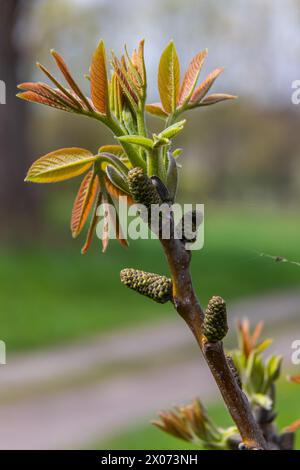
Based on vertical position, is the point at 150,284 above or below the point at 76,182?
below

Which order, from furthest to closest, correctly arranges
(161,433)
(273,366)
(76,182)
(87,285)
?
(76,182) < (87,285) < (161,433) < (273,366)

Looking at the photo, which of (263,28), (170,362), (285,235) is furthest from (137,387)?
(263,28)

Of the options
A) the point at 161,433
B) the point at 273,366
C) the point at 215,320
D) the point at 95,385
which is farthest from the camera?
the point at 95,385

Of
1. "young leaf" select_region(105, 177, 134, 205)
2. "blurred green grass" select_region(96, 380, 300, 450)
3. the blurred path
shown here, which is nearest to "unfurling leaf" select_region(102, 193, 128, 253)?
"young leaf" select_region(105, 177, 134, 205)

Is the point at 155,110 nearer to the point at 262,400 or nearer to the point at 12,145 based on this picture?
the point at 262,400

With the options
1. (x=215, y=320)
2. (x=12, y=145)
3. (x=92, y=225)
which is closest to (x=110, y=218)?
(x=92, y=225)

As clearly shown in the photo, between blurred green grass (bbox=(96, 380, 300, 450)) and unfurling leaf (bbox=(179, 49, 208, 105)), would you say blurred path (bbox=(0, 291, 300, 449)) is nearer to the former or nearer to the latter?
blurred green grass (bbox=(96, 380, 300, 450))

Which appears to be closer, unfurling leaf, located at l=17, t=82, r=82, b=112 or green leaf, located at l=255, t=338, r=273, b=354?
unfurling leaf, located at l=17, t=82, r=82, b=112
